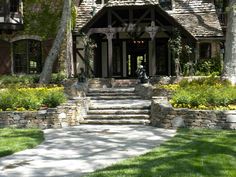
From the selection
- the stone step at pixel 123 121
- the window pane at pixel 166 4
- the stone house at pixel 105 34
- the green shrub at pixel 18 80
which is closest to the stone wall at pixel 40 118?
the stone step at pixel 123 121

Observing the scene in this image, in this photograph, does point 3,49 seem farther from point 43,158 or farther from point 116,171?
point 116,171

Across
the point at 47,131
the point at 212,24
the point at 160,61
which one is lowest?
the point at 47,131

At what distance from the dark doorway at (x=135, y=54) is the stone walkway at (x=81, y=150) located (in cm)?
1444

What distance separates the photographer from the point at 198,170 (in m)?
7.39

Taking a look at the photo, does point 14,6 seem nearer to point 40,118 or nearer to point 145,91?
point 145,91

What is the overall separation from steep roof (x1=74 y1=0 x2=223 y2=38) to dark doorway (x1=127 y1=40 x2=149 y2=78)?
105 inches

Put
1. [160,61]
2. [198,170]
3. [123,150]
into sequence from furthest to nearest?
[160,61], [123,150], [198,170]

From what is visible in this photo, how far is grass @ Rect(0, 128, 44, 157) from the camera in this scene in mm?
9711

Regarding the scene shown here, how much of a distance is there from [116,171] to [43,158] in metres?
2.07

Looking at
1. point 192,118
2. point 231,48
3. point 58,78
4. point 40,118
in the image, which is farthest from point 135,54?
point 192,118

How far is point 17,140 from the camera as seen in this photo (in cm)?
1077

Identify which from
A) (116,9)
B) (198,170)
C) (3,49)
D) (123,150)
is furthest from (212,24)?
(198,170)

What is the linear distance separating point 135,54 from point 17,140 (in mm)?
17889

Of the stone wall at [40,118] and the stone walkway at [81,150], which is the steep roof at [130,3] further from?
the stone walkway at [81,150]
